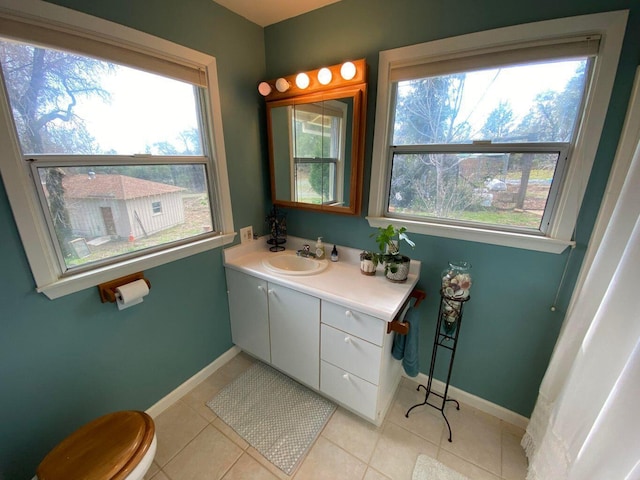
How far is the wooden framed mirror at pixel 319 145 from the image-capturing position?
159 cm

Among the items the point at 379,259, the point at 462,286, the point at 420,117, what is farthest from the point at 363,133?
the point at 462,286

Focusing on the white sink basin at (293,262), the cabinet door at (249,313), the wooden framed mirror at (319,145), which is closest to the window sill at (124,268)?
the cabinet door at (249,313)

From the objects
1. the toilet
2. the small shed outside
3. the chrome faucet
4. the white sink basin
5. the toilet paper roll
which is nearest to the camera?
the toilet

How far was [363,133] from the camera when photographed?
5.19 feet

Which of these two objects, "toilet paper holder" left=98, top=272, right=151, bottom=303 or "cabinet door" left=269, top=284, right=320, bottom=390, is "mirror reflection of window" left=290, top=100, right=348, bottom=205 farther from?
"toilet paper holder" left=98, top=272, right=151, bottom=303

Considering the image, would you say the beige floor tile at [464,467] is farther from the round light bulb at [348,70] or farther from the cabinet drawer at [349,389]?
the round light bulb at [348,70]

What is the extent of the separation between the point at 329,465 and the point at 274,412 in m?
0.44

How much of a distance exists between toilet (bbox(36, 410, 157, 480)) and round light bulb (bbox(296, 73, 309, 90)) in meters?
1.96

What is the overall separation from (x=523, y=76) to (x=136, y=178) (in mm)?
1974

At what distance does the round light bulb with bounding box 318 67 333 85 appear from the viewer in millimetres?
1528

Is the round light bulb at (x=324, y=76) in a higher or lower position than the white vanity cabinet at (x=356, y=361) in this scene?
higher

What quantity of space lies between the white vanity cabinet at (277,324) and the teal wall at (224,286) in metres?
0.15

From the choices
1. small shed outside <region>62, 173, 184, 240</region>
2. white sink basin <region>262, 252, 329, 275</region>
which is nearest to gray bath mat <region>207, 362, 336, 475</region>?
white sink basin <region>262, 252, 329, 275</region>

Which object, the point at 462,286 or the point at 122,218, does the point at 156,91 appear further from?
the point at 462,286
